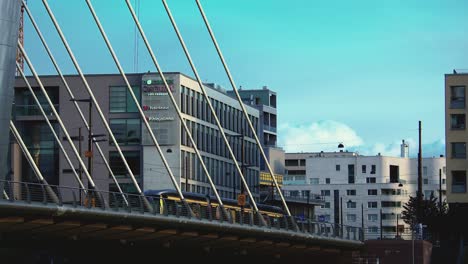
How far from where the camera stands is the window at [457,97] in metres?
130

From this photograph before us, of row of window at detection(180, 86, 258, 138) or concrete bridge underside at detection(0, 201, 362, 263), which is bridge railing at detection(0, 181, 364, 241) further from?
row of window at detection(180, 86, 258, 138)

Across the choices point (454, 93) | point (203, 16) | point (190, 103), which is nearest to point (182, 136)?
point (190, 103)

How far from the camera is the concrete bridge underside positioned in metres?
62.8

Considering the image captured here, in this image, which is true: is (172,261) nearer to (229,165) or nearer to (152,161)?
(152,161)

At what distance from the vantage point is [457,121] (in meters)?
130

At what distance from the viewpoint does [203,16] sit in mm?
76000

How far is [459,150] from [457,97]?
490cm

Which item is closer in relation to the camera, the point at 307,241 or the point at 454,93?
the point at 307,241

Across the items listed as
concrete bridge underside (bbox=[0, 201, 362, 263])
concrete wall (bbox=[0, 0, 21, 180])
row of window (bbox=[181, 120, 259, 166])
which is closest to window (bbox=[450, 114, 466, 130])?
row of window (bbox=[181, 120, 259, 166])

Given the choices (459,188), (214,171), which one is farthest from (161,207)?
(214,171)

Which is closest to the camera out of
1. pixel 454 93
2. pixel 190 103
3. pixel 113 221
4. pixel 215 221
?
pixel 113 221

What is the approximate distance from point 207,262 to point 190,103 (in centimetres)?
5146

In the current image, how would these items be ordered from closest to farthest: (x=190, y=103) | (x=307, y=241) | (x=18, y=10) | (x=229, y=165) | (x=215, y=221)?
(x=18, y=10), (x=215, y=221), (x=307, y=241), (x=190, y=103), (x=229, y=165)

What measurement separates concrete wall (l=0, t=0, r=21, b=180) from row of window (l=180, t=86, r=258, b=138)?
7529 centimetres
